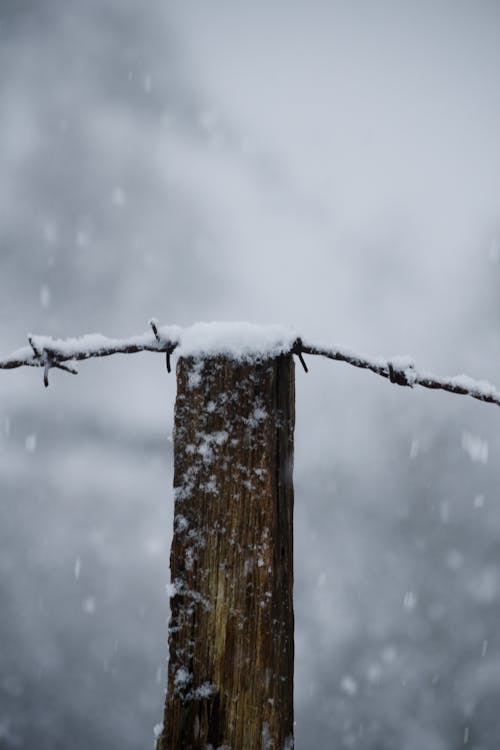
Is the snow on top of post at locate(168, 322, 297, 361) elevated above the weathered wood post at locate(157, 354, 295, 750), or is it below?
above

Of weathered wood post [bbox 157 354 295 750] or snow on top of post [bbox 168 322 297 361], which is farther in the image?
snow on top of post [bbox 168 322 297 361]

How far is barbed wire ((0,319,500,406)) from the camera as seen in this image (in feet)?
4.91

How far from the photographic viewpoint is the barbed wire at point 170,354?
4.91 ft

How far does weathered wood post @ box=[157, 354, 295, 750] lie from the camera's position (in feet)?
4.39

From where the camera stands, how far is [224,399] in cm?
149

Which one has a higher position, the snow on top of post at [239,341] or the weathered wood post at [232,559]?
the snow on top of post at [239,341]

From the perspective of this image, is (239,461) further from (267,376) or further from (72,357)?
(72,357)

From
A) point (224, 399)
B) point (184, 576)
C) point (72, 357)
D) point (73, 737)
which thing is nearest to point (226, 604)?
point (184, 576)

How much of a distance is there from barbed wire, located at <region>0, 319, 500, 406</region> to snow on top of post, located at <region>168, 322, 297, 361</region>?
0.06 ft

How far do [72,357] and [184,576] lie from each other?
A: 75 centimetres

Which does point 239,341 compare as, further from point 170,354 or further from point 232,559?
point 232,559

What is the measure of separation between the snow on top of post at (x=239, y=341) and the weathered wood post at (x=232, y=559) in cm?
3

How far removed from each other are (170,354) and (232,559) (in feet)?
2.08

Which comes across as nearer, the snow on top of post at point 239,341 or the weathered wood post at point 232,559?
the weathered wood post at point 232,559
